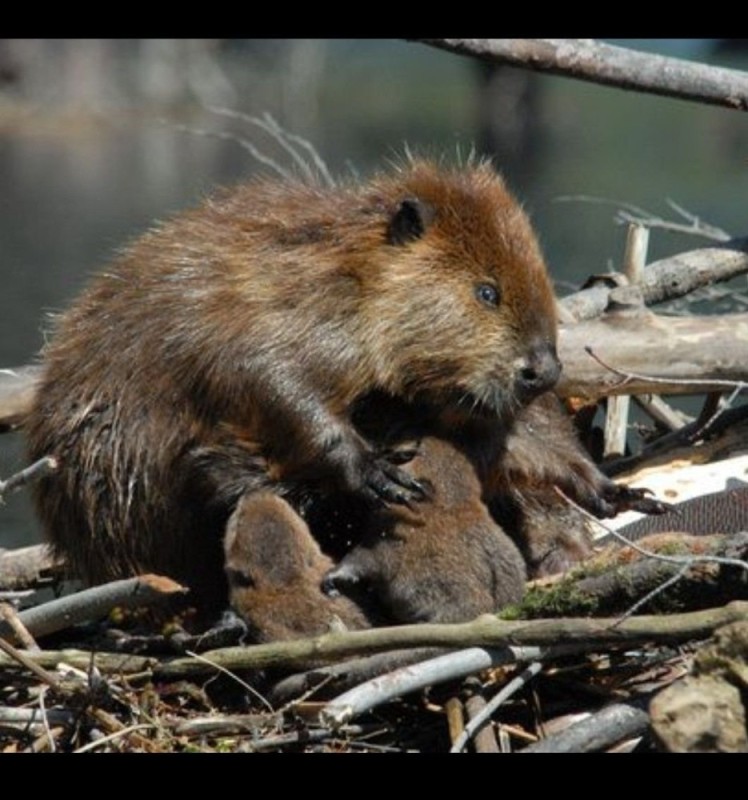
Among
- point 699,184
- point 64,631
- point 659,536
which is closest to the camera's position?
point 659,536

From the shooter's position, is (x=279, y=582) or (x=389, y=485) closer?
(x=279, y=582)

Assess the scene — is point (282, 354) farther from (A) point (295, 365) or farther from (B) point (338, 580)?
(B) point (338, 580)

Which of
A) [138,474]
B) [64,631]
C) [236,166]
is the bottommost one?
[236,166]

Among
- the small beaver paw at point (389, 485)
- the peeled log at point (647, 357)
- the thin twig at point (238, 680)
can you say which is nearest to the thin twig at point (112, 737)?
the thin twig at point (238, 680)

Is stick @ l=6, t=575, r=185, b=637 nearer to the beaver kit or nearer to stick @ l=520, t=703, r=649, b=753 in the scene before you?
the beaver kit

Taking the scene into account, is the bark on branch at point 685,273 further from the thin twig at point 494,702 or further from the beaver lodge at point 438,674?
the thin twig at point 494,702

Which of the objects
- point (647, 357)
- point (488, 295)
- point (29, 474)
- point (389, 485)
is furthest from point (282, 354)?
point (647, 357)

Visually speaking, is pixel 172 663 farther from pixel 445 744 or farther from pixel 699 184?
pixel 699 184

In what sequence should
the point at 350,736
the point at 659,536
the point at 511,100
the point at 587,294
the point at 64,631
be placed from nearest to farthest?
the point at 350,736
the point at 659,536
the point at 64,631
the point at 587,294
the point at 511,100

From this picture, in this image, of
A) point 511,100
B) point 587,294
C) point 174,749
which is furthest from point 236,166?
point 174,749
